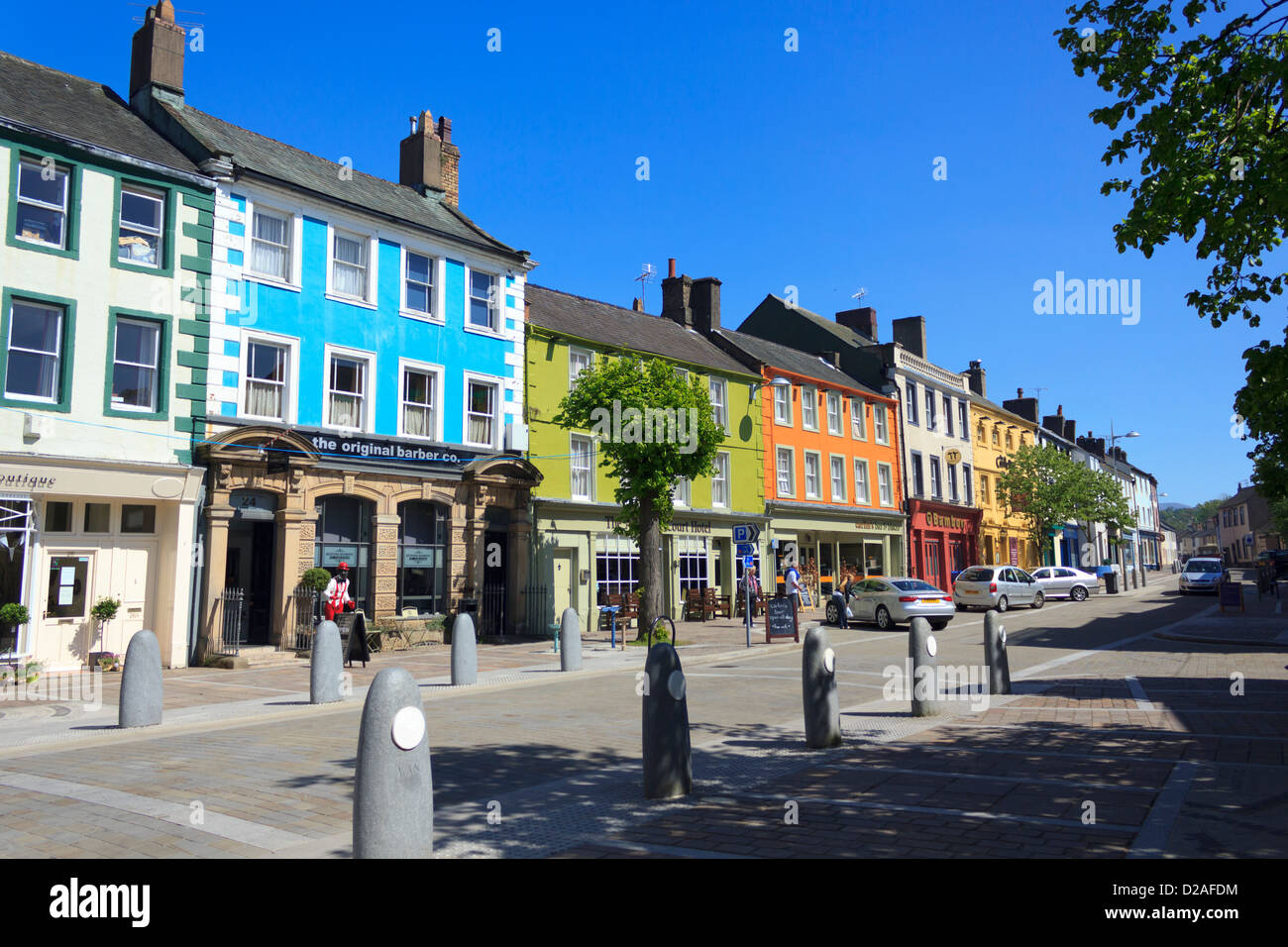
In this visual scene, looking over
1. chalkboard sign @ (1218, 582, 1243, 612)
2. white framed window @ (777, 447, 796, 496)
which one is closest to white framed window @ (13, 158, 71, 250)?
white framed window @ (777, 447, 796, 496)

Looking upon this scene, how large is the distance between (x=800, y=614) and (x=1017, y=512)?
2746 centimetres

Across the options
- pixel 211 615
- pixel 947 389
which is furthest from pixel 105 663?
pixel 947 389

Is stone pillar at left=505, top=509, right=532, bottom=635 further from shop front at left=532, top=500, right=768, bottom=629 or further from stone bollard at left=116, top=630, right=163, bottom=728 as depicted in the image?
stone bollard at left=116, top=630, right=163, bottom=728

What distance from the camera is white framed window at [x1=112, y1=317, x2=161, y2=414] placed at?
1764cm

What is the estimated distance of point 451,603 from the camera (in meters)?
23.0

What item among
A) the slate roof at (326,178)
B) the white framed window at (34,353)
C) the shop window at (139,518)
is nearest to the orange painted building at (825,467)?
the slate roof at (326,178)

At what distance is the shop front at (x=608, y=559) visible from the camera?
26.1m

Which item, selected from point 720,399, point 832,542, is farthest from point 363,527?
point 832,542

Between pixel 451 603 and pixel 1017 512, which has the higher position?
pixel 1017 512

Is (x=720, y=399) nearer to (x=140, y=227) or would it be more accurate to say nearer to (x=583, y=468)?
(x=583, y=468)

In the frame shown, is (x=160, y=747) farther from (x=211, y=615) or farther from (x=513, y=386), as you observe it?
(x=513, y=386)

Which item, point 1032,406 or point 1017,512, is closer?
point 1017,512

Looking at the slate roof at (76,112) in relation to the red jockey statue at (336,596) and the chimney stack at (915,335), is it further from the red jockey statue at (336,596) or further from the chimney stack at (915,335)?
the chimney stack at (915,335)

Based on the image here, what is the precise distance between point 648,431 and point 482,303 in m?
6.72
